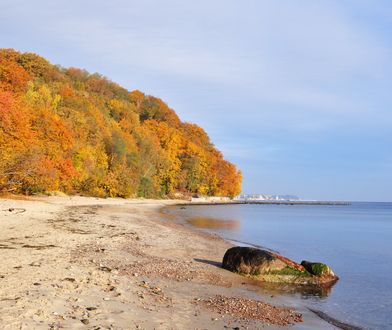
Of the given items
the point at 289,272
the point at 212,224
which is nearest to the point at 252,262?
the point at 289,272

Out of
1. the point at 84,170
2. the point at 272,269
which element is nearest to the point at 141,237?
the point at 272,269

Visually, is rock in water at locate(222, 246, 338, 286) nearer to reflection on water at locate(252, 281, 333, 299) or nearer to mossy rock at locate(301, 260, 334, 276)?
→ mossy rock at locate(301, 260, 334, 276)

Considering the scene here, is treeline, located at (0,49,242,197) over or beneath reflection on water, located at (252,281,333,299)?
over

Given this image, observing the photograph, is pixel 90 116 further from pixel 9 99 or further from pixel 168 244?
pixel 168 244

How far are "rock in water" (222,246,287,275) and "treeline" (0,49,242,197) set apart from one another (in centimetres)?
2947

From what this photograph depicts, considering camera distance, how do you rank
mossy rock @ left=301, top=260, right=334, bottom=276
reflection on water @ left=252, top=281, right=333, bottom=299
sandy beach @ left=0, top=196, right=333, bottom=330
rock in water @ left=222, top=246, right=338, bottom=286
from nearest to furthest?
sandy beach @ left=0, top=196, right=333, bottom=330 → reflection on water @ left=252, top=281, right=333, bottom=299 → rock in water @ left=222, top=246, right=338, bottom=286 → mossy rock @ left=301, top=260, right=334, bottom=276

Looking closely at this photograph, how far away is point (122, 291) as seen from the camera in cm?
982

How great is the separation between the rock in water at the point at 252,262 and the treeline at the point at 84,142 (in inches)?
1160

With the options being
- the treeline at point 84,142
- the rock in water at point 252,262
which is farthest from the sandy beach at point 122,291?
the treeline at point 84,142

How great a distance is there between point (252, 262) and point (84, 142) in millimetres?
52144

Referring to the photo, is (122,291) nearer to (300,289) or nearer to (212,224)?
(300,289)

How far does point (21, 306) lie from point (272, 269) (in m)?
9.69

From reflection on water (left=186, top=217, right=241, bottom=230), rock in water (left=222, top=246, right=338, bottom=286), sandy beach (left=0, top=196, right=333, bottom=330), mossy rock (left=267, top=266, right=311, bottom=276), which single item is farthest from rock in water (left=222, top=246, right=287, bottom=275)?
reflection on water (left=186, top=217, right=241, bottom=230)

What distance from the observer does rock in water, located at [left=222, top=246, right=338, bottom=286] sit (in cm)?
1475
